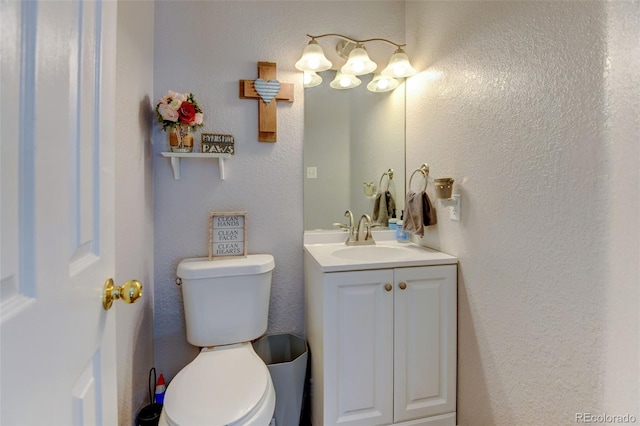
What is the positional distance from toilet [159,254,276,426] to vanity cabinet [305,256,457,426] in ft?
0.95

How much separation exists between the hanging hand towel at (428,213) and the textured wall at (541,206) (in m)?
0.08

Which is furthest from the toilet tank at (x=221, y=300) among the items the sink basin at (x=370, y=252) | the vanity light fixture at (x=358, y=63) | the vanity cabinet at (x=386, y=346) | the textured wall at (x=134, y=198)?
the vanity light fixture at (x=358, y=63)

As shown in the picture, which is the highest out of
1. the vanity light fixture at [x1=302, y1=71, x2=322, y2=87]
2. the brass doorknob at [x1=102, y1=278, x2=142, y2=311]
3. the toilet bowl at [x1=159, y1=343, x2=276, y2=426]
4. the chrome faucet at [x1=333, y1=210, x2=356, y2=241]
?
the vanity light fixture at [x1=302, y1=71, x2=322, y2=87]

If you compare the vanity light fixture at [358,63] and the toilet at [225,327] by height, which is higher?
the vanity light fixture at [358,63]

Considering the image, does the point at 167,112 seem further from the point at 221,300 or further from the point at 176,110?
the point at 221,300

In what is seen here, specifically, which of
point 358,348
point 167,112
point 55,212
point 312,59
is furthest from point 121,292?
point 312,59

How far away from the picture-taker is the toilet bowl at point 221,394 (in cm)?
98

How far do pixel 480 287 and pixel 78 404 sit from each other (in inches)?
50.2

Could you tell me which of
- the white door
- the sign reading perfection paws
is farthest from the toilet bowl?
the sign reading perfection paws

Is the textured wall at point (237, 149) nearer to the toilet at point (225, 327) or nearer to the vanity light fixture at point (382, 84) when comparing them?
the toilet at point (225, 327)

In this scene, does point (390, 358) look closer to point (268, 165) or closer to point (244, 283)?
point (244, 283)

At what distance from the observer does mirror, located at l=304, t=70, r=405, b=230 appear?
177 centimetres

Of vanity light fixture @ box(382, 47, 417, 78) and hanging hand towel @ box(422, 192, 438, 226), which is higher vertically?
vanity light fixture @ box(382, 47, 417, 78)

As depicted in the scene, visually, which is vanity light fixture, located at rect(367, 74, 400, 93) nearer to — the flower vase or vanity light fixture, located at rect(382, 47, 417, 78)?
vanity light fixture, located at rect(382, 47, 417, 78)
